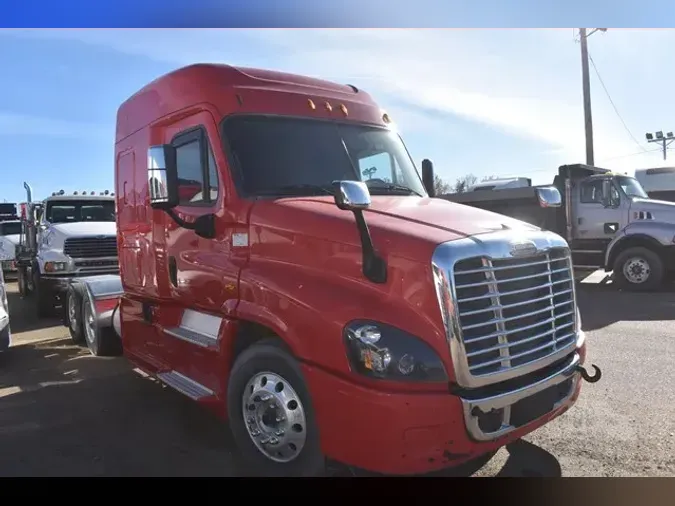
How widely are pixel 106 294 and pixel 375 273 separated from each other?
16.0 feet

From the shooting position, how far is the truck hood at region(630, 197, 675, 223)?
11539 mm

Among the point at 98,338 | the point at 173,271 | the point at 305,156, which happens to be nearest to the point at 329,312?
the point at 305,156

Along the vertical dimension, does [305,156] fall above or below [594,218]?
above

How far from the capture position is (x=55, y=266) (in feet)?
33.0

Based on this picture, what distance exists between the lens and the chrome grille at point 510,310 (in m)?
3.09

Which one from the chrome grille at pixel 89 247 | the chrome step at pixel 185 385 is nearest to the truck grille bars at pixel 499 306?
the chrome step at pixel 185 385

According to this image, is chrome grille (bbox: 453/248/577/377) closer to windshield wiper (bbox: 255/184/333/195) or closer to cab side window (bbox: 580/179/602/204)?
windshield wiper (bbox: 255/184/333/195)

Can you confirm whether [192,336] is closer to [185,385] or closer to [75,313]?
[185,385]

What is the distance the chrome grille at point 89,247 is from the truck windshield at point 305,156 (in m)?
7.20

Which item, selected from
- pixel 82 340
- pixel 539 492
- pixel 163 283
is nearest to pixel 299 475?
pixel 539 492

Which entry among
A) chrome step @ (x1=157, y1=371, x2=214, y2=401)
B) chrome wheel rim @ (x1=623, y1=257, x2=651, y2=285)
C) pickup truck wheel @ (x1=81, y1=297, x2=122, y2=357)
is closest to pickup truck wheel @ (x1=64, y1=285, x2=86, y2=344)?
pickup truck wheel @ (x1=81, y1=297, x2=122, y2=357)

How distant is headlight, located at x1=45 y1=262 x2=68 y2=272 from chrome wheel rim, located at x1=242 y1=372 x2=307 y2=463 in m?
7.65

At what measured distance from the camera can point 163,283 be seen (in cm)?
500

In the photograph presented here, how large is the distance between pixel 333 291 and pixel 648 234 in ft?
33.7
